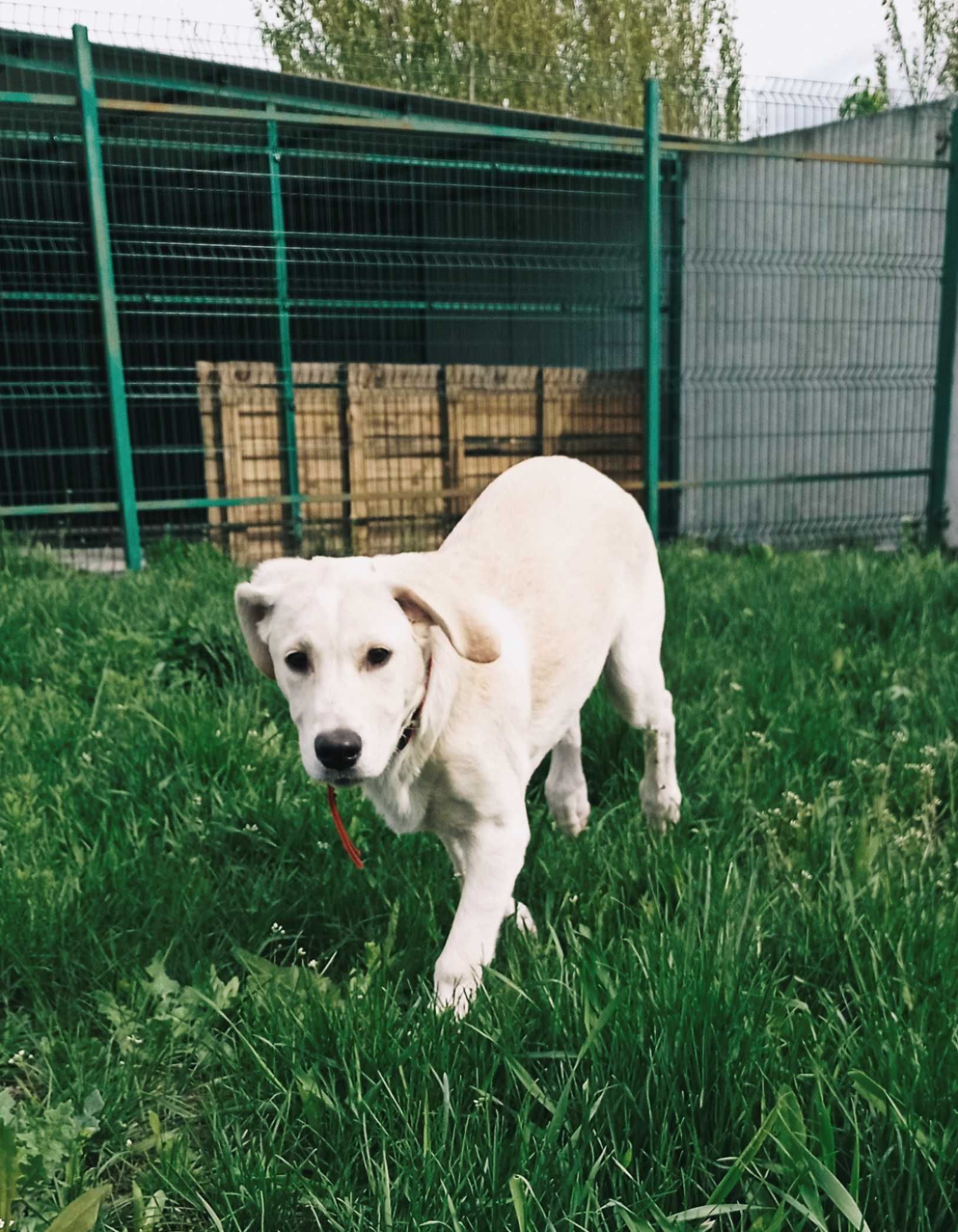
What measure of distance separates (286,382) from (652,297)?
2.59 m

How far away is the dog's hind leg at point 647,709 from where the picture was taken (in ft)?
9.64

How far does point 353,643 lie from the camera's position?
1886 millimetres

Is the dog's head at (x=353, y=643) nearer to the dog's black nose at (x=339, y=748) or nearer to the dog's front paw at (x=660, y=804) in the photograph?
the dog's black nose at (x=339, y=748)

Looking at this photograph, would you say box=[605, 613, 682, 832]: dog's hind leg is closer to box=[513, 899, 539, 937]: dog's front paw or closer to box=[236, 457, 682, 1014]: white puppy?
box=[236, 457, 682, 1014]: white puppy

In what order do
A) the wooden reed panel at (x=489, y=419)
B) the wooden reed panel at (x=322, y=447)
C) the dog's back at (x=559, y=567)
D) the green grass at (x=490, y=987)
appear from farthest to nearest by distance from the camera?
the wooden reed panel at (x=489, y=419) < the wooden reed panel at (x=322, y=447) < the dog's back at (x=559, y=567) < the green grass at (x=490, y=987)

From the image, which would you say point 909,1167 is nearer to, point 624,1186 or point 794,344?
point 624,1186

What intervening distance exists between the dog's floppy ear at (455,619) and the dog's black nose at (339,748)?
28cm

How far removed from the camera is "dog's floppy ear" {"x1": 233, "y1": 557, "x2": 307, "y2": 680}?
2.06 m

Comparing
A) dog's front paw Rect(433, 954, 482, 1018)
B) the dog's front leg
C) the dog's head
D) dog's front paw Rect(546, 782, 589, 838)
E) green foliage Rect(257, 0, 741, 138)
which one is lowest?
dog's front paw Rect(546, 782, 589, 838)

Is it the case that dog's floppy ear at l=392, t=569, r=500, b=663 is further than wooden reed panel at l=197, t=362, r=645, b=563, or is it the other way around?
wooden reed panel at l=197, t=362, r=645, b=563

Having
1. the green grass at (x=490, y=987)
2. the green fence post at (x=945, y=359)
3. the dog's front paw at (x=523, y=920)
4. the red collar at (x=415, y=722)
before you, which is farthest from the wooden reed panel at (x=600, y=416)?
the red collar at (x=415, y=722)

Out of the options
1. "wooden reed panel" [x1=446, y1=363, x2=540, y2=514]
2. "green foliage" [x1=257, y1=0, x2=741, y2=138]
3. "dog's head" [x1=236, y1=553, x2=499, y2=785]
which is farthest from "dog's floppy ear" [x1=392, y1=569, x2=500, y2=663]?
"green foliage" [x1=257, y1=0, x2=741, y2=138]

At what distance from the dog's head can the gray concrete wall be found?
21.3 feet

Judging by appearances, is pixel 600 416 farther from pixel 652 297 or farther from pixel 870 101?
pixel 870 101
